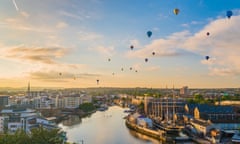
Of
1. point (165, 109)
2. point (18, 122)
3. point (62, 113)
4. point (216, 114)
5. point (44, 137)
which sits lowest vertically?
point (62, 113)

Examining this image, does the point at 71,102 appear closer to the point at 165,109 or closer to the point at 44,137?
the point at 165,109

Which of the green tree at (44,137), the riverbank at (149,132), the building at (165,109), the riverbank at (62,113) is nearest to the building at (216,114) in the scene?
the riverbank at (149,132)

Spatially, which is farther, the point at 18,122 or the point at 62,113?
the point at 62,113

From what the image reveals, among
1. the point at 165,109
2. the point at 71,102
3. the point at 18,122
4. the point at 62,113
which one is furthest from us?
the point at 71,102

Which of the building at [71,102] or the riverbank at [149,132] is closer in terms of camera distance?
the riverbank at [149,132]

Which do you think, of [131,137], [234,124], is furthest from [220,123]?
[131,137]

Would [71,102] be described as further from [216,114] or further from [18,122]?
[18,122]

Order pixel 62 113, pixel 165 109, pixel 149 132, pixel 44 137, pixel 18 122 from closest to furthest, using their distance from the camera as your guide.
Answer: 1. pixel 44 137
2. pixel 18 122
3. pixel 149 132
4. pixel 165 109
5. pixel 62 113

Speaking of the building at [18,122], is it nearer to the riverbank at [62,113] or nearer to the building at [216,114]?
the building at [216,114]

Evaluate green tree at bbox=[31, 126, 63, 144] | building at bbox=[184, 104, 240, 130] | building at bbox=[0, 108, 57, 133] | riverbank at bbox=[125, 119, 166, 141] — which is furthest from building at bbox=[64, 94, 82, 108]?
green tree at bbox=[31, 126, 63, 144]

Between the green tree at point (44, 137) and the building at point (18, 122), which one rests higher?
the green tree at point (44, 137)

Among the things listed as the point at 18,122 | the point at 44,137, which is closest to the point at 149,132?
the point at 18,122

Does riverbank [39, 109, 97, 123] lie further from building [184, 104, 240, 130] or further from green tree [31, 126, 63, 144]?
green tree [31, 126, 63, 144]

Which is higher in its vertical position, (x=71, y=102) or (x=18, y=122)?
(x=18, y=122)
